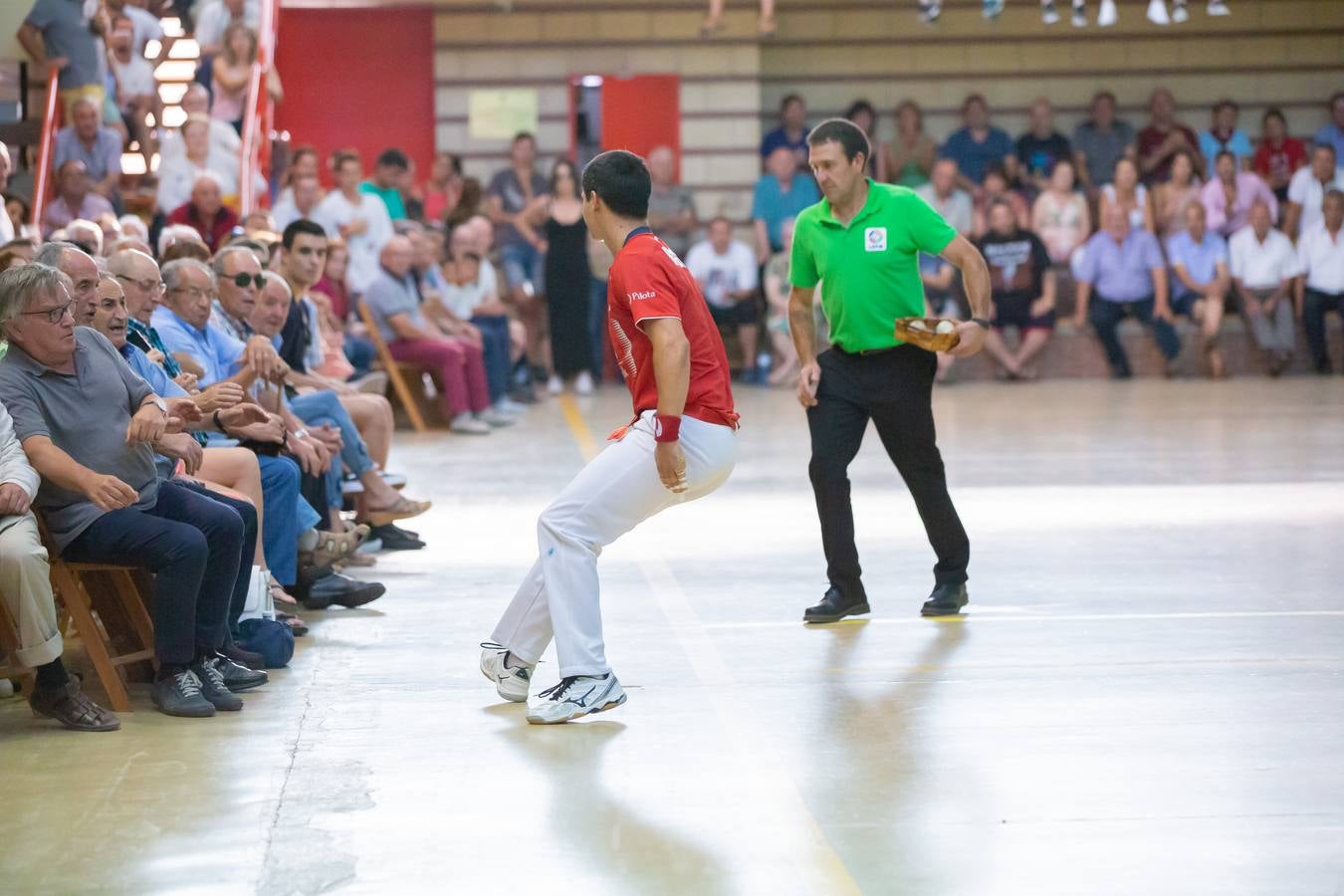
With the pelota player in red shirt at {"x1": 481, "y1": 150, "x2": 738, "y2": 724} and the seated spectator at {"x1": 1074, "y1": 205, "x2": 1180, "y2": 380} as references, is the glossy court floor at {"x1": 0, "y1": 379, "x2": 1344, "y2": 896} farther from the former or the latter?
the seated spectator at {"x1": 1074, "y1": 205, "x2": 1180, "y2": 380}

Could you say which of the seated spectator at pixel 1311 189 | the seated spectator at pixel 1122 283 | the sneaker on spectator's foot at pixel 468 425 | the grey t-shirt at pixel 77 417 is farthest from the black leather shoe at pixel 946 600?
the seated spectator at pixel 1311 189

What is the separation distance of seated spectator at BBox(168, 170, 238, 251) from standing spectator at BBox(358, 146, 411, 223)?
372 centimetres

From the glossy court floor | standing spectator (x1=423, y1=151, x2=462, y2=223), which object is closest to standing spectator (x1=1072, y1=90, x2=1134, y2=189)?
standing spectator (x1=423, y1=151, x2=462, y2=223)

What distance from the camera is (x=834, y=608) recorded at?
21.5 feet

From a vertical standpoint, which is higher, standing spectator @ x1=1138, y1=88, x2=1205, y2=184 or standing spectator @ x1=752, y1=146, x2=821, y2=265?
standing spectator @ x1=1138, y1=88, x2=1205, y2=184

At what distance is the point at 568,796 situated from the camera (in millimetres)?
4414

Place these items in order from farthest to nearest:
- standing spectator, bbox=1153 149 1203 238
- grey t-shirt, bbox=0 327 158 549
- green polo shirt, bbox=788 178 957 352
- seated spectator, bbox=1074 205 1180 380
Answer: standing spectator, bbox=1153 149 1203 238 → seated spectator, bbox=1074 205 1180 380 → green polo shirt, bbox=788 178 957 352 → grey t-shirt, bbox=0 327 158 549

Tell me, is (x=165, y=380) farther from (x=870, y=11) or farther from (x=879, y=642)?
(x=870, y=11)

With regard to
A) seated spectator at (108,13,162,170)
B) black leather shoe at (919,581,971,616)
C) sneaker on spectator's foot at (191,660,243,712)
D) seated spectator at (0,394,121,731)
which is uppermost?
seated spectator at (108,13,162,170)

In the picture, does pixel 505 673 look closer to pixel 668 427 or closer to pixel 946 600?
pixel 668 427

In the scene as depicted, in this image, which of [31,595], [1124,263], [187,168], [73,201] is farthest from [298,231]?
[1124,263]

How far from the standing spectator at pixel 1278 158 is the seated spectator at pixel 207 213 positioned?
37.9 feet

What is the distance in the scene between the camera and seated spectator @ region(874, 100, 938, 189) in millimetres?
18547

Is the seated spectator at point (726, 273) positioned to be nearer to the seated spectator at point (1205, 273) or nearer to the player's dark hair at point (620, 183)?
the seated spectator at point (1205, 273)
